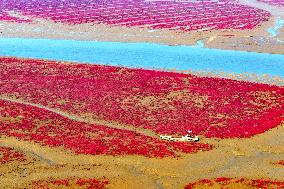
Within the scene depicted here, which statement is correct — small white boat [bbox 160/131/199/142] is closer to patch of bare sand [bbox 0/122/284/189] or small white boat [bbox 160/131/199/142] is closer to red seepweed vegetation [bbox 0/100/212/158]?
red seepweed vegetation [bbox 0/100/212/158]

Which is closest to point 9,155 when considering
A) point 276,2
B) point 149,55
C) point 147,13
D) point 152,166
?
Answer: point 152,166

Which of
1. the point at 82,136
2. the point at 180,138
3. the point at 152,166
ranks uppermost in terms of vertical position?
the point at 152,166

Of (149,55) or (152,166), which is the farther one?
(149,55)

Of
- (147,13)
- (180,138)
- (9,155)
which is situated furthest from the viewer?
(147,13)

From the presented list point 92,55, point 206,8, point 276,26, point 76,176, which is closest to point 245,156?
point 76,176

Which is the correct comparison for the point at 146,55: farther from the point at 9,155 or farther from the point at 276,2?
the point at 276,2

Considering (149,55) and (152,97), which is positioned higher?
(152,97)

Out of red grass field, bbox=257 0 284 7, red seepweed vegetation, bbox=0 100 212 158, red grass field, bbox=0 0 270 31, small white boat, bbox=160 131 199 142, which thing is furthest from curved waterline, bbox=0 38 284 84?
red grass field, bbox=257 0 284 7

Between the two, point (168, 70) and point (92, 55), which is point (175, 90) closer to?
point (168, 70)
